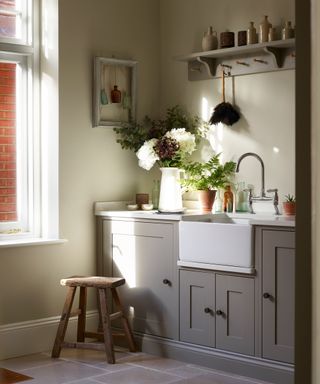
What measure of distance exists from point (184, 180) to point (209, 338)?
1151 mm

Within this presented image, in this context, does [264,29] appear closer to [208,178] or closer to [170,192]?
[208,178]

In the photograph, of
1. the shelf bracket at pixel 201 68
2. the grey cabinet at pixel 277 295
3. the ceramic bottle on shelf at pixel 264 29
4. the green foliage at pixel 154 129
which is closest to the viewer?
the grey cabinet at pixel 277 295

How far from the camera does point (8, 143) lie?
443 centimetres

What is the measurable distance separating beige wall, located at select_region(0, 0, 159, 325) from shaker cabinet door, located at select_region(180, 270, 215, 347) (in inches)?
33.7

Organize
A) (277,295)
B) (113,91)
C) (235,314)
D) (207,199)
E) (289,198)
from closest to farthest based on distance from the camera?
(277,295) → (235,314) → (289,198) → (207,199) → (113,91)

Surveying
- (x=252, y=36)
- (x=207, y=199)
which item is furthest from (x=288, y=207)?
(x=252, y=36)

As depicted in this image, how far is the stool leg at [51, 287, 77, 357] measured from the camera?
4168mm

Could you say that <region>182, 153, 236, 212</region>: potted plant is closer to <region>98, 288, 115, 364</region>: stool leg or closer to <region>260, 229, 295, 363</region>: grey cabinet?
<region>260, 229, 295, 363</region>: grey cabinet

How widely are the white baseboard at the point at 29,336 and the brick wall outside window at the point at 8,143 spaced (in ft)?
2.34

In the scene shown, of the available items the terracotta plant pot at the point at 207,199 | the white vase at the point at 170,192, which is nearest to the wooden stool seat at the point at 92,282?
the white vase at the point at 170,192

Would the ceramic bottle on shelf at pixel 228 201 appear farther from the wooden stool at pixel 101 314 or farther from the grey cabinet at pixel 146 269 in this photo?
the wooden stool at pixel 101 314

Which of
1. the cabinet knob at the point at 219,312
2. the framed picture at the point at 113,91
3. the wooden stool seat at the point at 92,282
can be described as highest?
the framed picture at the point at 113,91

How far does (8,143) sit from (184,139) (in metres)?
1.18

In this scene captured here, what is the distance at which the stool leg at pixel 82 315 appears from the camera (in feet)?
14.3
